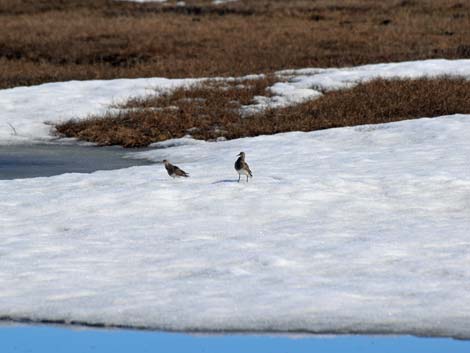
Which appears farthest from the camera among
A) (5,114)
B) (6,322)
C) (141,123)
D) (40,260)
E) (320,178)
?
(5,114)

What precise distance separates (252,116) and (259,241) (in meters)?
11.4

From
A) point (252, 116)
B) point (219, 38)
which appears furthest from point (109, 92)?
point (219, 38)

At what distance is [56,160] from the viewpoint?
63.0 ft

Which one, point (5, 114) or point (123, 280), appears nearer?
point (123, 280)

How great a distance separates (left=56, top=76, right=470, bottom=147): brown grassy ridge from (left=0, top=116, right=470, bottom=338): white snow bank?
152 inches

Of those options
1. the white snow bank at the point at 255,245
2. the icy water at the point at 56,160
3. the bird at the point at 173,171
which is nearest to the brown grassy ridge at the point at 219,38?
the icy water at the point at 56,160

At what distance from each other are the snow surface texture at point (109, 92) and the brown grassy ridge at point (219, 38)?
289cm

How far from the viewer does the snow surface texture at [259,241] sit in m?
9.29

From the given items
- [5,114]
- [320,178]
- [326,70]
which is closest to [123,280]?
[320,178]

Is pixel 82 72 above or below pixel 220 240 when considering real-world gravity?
above

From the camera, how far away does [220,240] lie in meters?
12.1

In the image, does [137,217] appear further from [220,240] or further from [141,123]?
[141,123]

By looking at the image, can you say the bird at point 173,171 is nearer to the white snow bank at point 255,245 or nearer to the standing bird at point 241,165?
the white snow bank at point 255,245

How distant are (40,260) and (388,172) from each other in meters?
6.45
